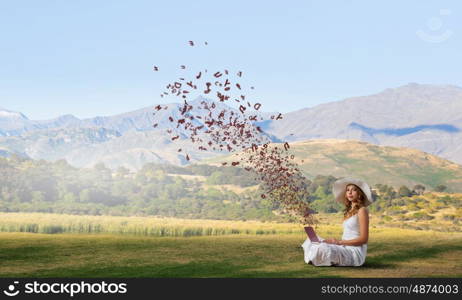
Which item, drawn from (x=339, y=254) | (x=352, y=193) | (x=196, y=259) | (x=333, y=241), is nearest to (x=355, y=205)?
(x=352, y=193)

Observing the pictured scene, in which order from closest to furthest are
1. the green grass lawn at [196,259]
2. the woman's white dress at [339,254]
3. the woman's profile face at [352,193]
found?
1. the woman's profile face at [352,193]
2. the woman's white dress at [339,254]
3. the green grass lawn at [196,259]

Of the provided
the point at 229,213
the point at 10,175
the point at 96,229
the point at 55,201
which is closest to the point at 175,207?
the point at 229,213

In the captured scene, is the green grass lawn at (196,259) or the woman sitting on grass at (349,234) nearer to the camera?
the woman sitting on grass at (349,234)

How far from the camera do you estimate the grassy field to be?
23.8 m

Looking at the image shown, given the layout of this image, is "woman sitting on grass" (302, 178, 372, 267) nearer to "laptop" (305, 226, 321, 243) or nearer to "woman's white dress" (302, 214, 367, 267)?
"woman's white dress" (302, 214, 367, 267)

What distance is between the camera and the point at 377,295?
17781 mm

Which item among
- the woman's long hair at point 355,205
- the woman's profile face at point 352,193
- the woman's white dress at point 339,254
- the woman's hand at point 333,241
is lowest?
the woman's white dress at point 339,254

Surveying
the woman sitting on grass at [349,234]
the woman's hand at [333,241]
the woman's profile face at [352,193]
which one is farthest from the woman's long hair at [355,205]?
the woman's hand at [333,241]

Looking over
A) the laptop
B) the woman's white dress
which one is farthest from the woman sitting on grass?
the laptop

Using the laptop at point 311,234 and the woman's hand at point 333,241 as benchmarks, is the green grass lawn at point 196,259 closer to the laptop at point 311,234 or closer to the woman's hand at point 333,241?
the woman's hand at point 333,241

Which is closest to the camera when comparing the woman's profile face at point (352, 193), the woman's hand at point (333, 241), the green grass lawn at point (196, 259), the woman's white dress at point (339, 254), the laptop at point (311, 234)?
the woman's profile face at point (352, 193)

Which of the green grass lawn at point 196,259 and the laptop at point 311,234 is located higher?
the laptop at point 311,234

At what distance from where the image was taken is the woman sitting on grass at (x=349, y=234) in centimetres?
2225

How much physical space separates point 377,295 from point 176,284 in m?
6.25
